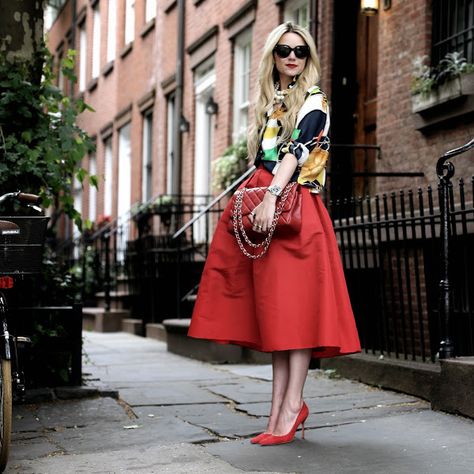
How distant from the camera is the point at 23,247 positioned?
14.9ft

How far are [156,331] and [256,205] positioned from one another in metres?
8.02

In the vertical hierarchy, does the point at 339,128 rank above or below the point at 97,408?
above

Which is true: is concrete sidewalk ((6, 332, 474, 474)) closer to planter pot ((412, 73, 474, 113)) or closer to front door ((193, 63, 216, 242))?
planter pot ((412, 73, 474, 113))

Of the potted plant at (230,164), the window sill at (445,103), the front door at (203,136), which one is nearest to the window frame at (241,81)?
the potted plant at (230,164)

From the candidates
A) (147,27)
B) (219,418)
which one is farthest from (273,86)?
(147,27)

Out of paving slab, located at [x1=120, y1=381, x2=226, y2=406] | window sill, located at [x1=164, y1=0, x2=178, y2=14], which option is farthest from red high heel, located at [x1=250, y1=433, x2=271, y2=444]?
window sill, located at [x1=164, y1=0, x2=178, y2=14]

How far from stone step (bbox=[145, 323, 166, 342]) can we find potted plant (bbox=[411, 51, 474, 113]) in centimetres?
504

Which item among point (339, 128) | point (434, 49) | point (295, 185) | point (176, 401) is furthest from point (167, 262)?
point (295, 185)

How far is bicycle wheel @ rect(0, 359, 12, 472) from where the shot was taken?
4230 mm

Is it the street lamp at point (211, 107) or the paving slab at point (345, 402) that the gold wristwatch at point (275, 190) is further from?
the street lamp at point (211, 107)

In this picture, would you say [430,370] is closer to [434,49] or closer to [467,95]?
[467,95]

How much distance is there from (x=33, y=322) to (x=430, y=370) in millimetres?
2649

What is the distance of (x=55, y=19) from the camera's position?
26328mm

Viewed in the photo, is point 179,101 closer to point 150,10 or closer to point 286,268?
point 150,10
